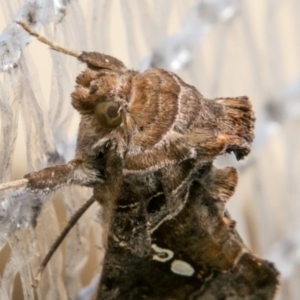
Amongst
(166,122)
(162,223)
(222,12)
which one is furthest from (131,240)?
(222,12)

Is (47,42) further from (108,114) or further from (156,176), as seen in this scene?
(156,176)

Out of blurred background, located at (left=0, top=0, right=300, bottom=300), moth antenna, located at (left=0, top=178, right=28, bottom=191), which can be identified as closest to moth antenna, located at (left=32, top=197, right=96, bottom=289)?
blurred background, located at (left=0, top=0, right=300, bottom=300)

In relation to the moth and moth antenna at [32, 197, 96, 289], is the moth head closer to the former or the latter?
the moth

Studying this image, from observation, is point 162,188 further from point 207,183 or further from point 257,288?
point 257,288

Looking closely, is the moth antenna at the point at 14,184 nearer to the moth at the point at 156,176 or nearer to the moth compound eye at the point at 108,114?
the moth at the point at 156,176

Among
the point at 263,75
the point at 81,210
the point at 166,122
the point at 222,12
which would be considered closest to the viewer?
the point at 166,122

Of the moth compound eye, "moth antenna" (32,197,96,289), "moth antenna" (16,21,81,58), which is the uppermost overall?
"moth antenna" (16,21,81,58)
